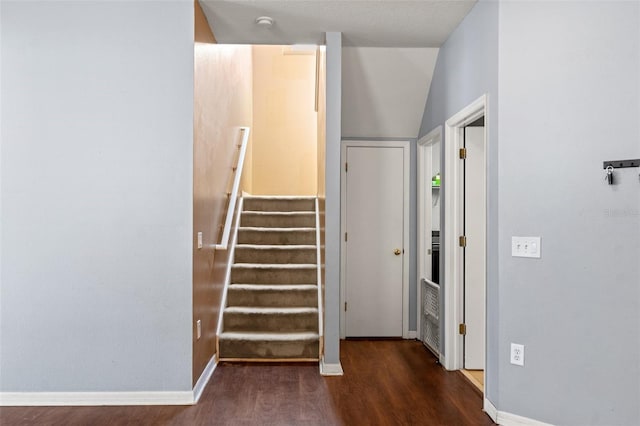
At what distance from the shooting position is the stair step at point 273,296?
14.8ft

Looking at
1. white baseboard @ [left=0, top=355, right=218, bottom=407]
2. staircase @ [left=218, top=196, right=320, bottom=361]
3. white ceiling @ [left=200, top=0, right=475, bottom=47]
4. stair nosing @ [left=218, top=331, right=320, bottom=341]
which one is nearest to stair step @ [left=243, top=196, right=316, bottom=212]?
staircase @ [left=218, top=196, right=320, bottom=361]

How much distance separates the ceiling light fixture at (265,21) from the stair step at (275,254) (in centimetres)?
226

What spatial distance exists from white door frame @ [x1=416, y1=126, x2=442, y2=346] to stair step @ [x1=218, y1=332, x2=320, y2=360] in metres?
1.32

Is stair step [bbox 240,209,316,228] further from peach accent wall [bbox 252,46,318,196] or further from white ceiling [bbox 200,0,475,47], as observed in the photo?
white ceiling [bbox 200,0,475,47]

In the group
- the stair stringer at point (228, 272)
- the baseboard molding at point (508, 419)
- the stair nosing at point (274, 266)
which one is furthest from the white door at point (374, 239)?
the baseboard molding at point (508, 419)

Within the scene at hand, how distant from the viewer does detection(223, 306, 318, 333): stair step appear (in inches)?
168


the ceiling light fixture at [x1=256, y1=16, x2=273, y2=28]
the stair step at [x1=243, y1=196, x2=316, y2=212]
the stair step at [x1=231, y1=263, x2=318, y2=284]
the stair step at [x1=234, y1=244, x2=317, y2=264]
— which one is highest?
the ceiling light fixture at [x1=256, y1=16, x2=273, y2=28]

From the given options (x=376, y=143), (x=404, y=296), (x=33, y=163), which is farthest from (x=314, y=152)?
(x=33, y=163)

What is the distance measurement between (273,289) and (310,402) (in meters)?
1.50

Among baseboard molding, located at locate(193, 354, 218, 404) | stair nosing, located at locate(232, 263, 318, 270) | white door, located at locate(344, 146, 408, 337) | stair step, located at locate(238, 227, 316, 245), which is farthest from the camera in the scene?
stair step, located at locate(238, 227, 316, 245)

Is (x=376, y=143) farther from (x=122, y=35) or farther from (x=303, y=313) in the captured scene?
(x=122, y=35)

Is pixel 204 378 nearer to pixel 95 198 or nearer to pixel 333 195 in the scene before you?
pixel 95 198

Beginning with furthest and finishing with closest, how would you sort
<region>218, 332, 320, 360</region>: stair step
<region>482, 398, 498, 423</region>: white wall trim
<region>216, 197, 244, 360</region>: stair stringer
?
<region>216, 197, 244, 360</region>: stair stringer, <region>218, 332, 320, 360</region>: stair step, <region>482, 398, 498, 423</region>: white wall trim

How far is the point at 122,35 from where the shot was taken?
318cm
